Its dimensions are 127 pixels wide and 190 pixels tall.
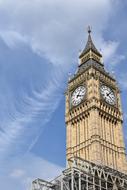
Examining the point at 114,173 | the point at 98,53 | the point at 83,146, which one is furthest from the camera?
the point at 98,53

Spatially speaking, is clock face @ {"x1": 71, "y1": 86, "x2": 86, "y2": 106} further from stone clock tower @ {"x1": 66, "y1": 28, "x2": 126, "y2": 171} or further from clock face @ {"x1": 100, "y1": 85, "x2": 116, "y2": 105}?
clock face @ {"x1": 100, "y1": 85, "x2": 116, "y2": 105}

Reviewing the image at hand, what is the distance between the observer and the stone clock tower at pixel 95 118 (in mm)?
75500

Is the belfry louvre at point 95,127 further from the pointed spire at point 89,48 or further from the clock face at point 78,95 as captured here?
the pointed spire at point 89,48

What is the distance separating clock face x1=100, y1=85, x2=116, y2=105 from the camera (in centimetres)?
8225

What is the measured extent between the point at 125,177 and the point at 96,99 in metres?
16.8

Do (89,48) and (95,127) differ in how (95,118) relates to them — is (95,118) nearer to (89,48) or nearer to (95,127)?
(95,127)

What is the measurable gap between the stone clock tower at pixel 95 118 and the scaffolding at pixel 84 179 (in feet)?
19.0

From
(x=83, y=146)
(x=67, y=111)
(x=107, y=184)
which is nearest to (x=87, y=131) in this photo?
(x=83, y=146)

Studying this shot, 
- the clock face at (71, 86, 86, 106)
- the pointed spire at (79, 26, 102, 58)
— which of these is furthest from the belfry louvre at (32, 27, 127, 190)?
the pointed spire at (79, 26, 102, 58)

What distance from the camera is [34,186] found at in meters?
62.6

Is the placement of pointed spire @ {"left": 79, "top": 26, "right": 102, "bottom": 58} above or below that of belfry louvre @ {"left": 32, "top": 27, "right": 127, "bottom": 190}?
above

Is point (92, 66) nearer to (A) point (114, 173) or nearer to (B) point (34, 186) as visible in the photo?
(A) point (114, 173)

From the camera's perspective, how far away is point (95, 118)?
76812 millimetres

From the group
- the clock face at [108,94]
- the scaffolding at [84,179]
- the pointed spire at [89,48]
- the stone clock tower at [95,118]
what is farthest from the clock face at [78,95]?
the scaffolding at [84,179]
